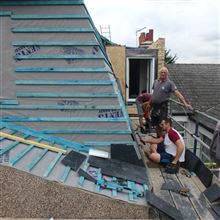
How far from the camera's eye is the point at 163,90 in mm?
5578

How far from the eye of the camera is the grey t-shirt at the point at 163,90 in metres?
5.57

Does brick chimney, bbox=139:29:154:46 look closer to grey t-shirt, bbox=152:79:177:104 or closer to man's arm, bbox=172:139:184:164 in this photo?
grey t-shirt, bbox=152:79:177:104

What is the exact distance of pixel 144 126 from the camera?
23.3 feet

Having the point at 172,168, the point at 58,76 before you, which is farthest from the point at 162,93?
the point at 58,76

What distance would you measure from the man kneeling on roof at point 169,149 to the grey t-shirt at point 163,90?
946mm

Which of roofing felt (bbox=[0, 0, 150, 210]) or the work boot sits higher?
roofing felt (bbox=[0, 0, 150, 210])

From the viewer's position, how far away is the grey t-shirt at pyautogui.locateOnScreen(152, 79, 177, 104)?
18.3 ft

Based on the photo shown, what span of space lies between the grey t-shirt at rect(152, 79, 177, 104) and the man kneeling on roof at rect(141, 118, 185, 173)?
946 mm

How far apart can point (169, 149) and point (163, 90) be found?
1379 millimetres

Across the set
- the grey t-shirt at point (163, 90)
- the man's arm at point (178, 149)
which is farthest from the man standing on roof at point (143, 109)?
the man's arm at point (178, 149)

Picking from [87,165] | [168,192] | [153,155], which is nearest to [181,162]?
[153,155]

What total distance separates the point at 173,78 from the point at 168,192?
10168 mm

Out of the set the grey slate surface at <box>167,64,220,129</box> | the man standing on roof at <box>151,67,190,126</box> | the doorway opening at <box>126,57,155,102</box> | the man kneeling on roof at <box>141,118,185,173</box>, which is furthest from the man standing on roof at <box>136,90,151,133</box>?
the grey slate surface at <box>167,64,220,129</box>

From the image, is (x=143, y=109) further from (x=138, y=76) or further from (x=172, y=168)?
(x=138, y=76)
